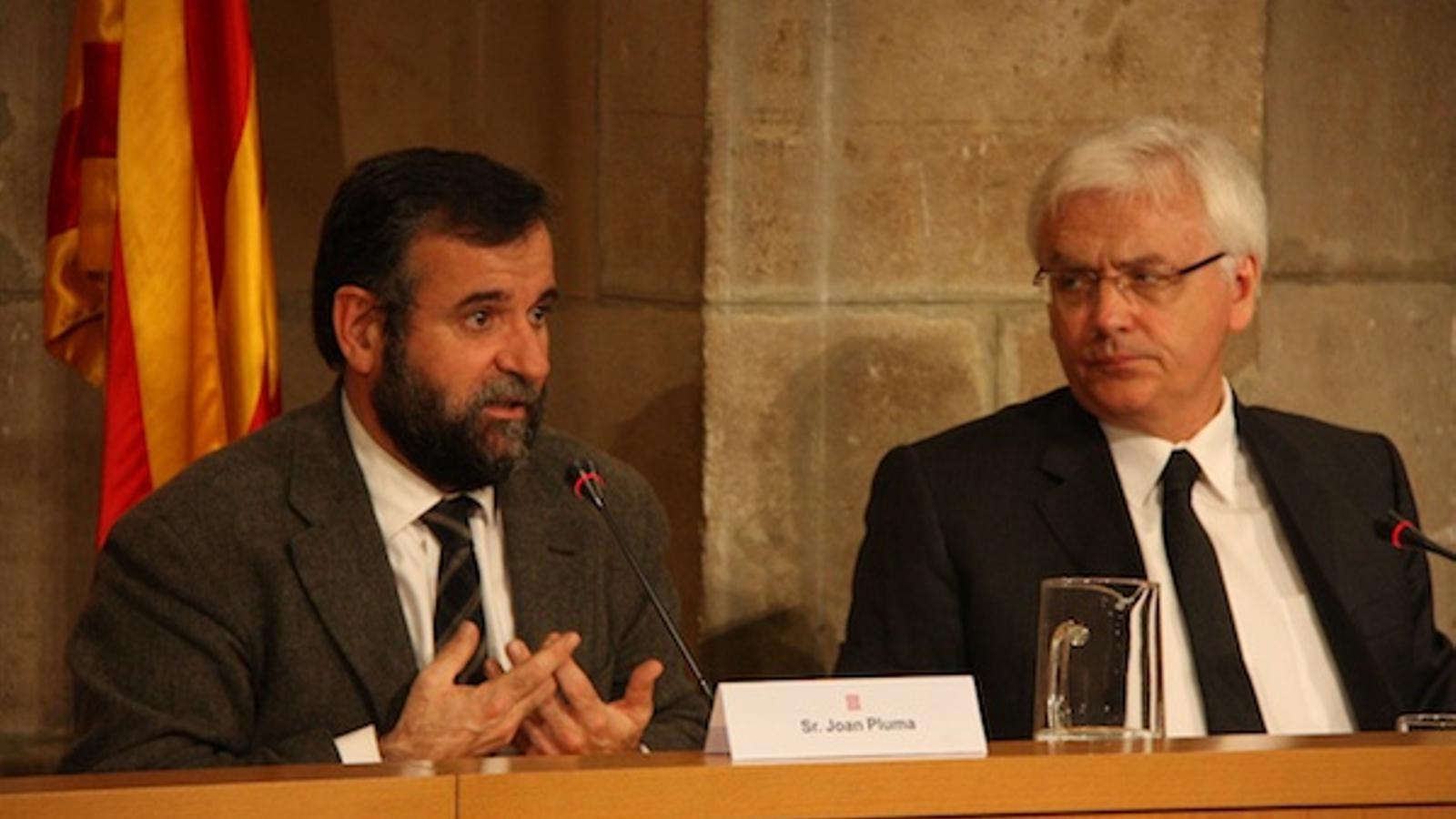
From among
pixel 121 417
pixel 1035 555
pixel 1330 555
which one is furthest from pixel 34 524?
pixel 1330 555

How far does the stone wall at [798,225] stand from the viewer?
4238 millimetres

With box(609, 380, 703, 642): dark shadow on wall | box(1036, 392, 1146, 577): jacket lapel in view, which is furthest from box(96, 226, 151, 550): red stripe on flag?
box(1036, 392, 1146, 577): jacket lapel

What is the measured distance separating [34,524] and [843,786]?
2.73m

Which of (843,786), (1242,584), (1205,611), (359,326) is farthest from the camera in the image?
(1242,584)

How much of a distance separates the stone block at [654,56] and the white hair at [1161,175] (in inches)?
28.9

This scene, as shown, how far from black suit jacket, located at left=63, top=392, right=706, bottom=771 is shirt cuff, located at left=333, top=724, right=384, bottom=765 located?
0.06ft

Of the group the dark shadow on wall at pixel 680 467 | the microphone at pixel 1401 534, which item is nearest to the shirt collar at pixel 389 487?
the dark shadow on wall at pixel 680 467

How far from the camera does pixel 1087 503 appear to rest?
12.2 feet

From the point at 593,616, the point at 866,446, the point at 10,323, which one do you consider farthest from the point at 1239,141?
the point at 10,323

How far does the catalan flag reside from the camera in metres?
3.89

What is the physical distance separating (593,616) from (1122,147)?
1142 mm

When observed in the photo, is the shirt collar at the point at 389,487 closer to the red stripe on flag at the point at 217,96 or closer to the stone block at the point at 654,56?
the red stripe on flag at the point at 217,96

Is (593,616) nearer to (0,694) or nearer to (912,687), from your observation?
(912,687)

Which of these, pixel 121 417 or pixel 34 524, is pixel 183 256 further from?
pixel 34 524
